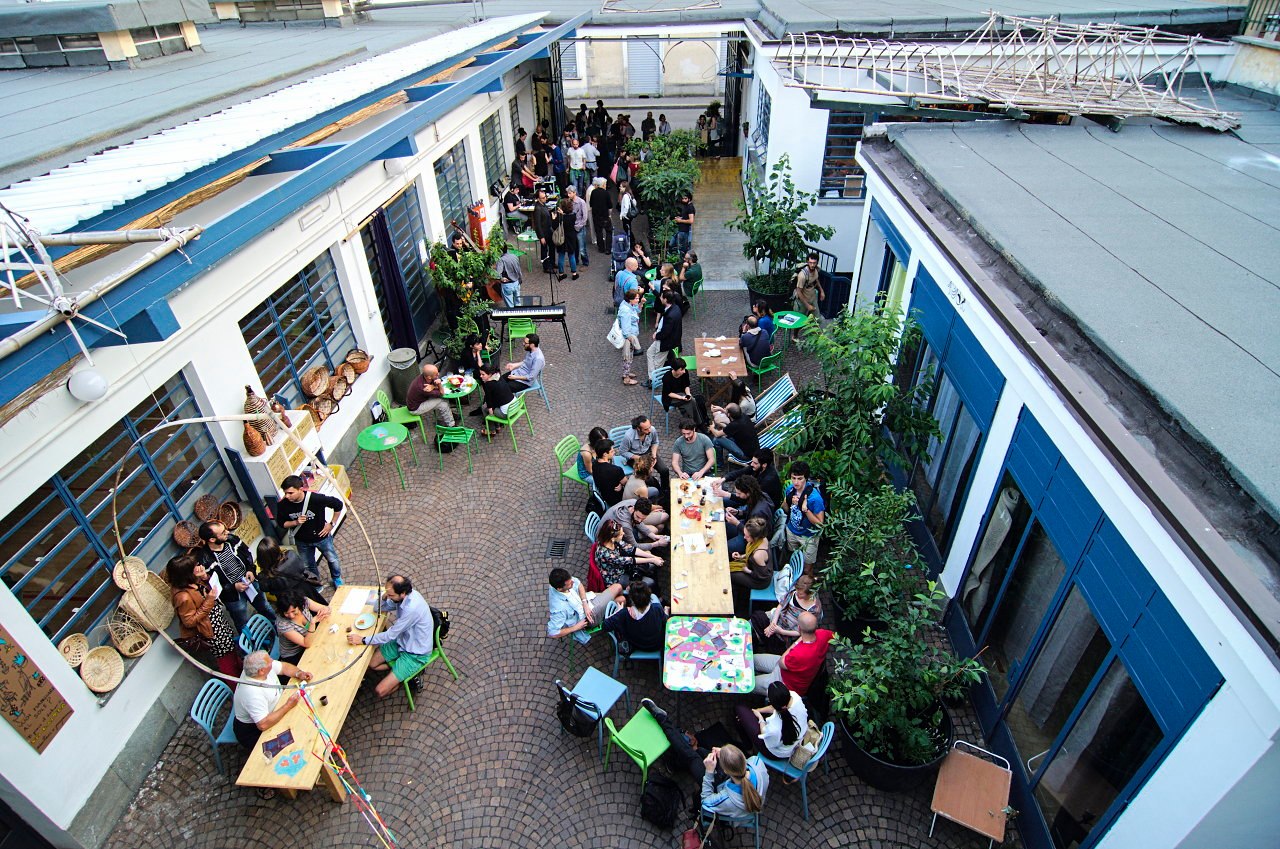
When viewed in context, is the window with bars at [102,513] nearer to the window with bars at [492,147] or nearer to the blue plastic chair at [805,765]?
the blue plastic chair at [805,765]

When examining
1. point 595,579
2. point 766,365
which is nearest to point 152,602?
point 595,579

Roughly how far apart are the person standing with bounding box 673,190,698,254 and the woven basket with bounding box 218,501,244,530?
1074 centimetres

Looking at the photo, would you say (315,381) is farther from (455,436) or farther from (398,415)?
(455,436)

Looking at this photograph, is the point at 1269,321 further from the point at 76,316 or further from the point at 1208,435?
the point at 76,316

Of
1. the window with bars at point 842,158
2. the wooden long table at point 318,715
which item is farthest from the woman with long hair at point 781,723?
the window with bars at point 842,158

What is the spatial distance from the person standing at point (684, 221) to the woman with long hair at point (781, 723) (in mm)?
11652

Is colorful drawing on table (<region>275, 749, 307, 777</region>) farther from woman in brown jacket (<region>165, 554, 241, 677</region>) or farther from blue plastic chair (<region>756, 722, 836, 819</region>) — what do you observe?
blue plastic chair (<region>756, 722, 836, 819</region>)

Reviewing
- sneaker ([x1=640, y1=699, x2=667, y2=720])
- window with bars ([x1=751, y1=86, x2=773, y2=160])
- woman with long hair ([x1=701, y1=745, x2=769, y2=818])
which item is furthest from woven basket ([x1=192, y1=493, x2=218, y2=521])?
window with bars ([x1=751, y1=86, x2=773, y2=160])

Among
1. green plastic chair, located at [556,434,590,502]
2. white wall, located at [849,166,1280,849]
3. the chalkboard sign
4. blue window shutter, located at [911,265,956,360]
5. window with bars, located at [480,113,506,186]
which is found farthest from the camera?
window with bars, located at [480,113,506,186]

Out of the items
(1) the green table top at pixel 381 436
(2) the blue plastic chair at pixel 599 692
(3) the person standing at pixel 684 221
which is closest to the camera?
(2) the blue plastic chair at pixel 599 692

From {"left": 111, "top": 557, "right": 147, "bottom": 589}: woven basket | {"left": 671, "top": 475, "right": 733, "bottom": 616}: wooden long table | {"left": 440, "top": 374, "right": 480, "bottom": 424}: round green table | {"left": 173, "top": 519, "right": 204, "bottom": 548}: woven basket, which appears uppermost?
{"left": 111, "top": 557, "right": 147, "bottom": 589}: woven basket

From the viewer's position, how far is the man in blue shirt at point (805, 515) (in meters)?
7.76

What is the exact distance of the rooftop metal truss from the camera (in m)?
9.91

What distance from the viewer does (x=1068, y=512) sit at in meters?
5.32
